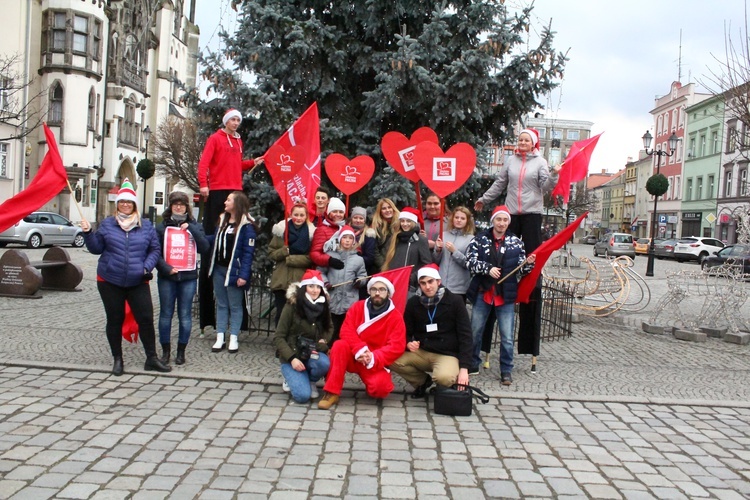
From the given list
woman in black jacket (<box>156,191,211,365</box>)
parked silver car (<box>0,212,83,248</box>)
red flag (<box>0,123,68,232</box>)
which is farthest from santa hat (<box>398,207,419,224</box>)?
parked silver car (<box>0,212,83,248</box>)

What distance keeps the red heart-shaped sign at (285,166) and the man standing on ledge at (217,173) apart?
1.50 feet

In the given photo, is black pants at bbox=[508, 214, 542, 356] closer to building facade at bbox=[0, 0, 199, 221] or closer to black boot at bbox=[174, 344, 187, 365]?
black boot at bbox=[174, 344, 187, 365]

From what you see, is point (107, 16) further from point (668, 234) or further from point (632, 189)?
point (632, 189)

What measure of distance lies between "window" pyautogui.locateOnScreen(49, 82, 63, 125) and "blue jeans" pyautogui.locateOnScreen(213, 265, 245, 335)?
34329 millimetres

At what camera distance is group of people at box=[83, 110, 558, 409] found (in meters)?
6.21

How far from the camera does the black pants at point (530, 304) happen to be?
25.2 ft

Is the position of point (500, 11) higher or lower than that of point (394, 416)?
higher

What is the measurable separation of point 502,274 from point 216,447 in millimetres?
3524

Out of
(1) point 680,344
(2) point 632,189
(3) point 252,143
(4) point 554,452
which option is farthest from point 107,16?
(2) point 632,189

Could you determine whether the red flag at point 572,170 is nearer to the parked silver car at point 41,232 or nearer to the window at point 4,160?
the parked silver car at point 41,232

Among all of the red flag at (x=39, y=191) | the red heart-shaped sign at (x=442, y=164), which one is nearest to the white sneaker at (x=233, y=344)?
the red flag at (x=39, y=191)

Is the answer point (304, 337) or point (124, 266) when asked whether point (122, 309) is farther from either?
point (304, 337)

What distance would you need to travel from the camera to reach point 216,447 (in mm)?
4863

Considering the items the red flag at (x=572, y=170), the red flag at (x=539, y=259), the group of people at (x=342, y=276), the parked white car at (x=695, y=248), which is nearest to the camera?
the group of people at (x=342, y=276)
